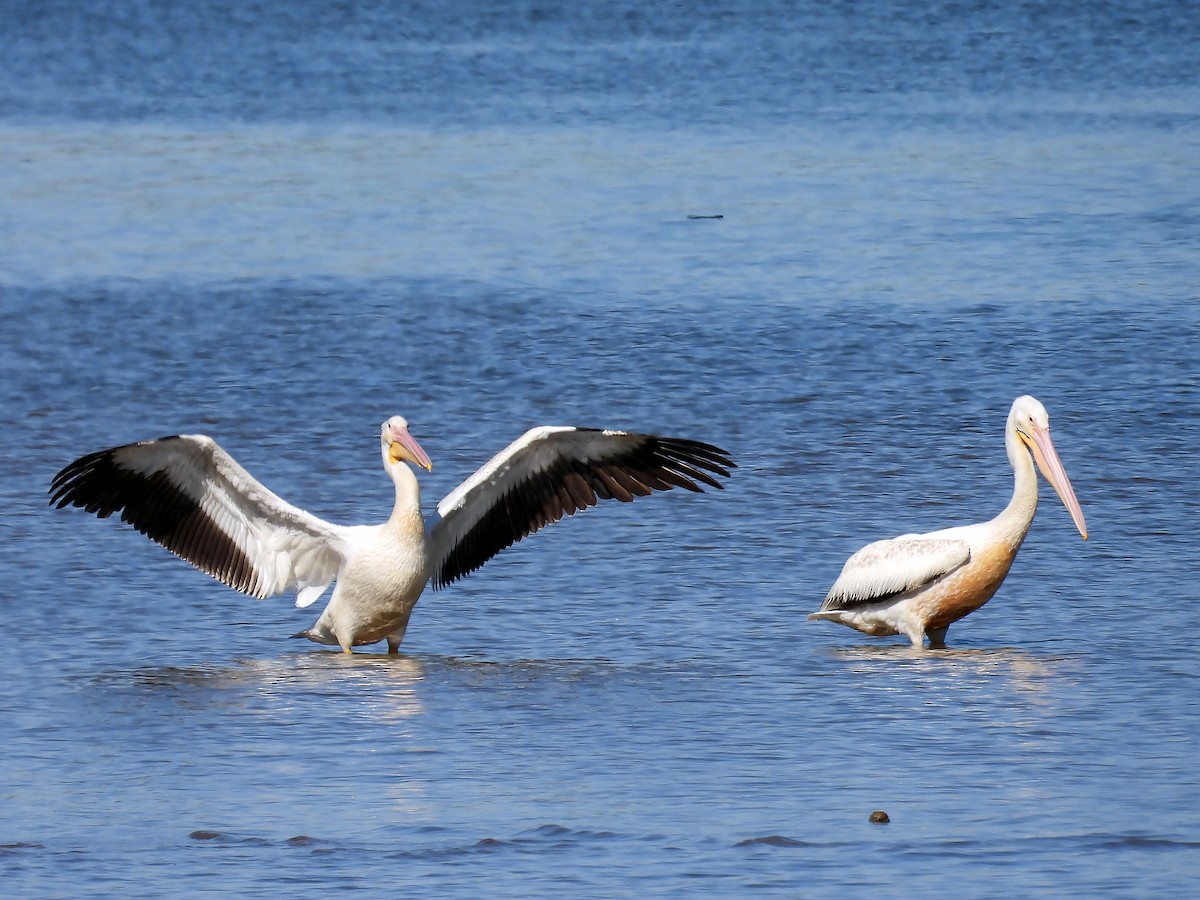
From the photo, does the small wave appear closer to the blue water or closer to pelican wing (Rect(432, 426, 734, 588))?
the blue water

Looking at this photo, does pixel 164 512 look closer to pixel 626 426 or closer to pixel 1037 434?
pixel 1037 434

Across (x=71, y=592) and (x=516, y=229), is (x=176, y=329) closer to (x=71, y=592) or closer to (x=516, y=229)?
(x=516, y=229)

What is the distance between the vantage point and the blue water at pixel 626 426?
6.02m

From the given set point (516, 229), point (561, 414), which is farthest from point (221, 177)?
point (561, 414)

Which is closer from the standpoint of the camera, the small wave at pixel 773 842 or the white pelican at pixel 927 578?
the small wave at pixel 773 842

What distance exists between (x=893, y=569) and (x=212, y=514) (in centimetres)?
247

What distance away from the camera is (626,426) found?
39.0 ft

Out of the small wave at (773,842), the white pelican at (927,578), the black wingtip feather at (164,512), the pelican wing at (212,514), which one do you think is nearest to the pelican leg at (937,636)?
the white pelican at (927,578)

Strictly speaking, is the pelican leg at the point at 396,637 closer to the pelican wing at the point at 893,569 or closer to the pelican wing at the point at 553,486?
the pelican wing at the point at 553,486

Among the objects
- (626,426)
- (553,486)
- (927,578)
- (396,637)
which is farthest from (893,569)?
(626,426)

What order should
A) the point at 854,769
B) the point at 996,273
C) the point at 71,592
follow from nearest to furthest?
1. the point at 854,769
2. the point at 71,592
3. the point at 996,273

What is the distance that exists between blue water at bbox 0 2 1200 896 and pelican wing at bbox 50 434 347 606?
243 mm

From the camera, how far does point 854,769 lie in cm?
645

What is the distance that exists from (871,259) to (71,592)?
346 inches
